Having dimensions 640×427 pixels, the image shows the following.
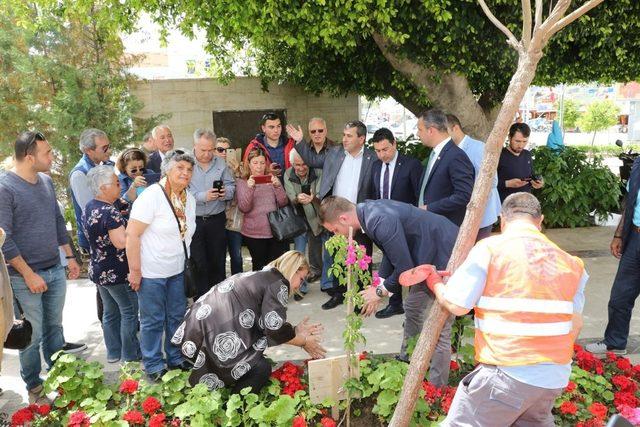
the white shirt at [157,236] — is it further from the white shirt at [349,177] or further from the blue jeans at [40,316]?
the white shirt at [349,177]

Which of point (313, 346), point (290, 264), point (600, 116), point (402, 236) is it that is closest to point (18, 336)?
point (290, 264)

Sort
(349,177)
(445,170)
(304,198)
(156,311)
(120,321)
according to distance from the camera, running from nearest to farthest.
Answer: (156,311)
(445,170)
(120,321)
(349,177)
(304,198)

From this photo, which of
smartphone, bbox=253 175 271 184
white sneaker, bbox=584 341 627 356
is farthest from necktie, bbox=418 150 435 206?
white sneaker, bbox=584 341 627 356

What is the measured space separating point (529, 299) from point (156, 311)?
9.65ft

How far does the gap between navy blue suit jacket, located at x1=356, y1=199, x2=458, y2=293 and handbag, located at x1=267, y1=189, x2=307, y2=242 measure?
1.99 meters

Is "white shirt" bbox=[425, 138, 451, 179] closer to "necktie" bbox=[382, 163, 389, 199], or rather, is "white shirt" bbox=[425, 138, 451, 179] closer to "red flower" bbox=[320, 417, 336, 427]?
"necktie" bbox=[382, 163, 389, 199]

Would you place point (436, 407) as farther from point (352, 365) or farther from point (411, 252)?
point (411, 252)

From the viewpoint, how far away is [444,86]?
273 inches

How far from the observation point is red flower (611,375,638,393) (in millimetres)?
3502

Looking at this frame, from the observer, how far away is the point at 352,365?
11.2 ft

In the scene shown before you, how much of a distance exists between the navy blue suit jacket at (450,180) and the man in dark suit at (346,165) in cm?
96

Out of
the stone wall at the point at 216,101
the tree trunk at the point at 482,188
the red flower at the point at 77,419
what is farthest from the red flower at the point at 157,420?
the stone wall at the point at 216,101

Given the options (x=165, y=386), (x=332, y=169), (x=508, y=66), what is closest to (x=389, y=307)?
(x=332, y=169)

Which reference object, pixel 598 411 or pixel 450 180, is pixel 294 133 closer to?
pixel 450 180
